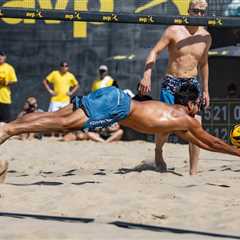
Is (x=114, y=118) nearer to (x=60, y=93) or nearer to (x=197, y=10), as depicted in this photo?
(x=197, y=10)

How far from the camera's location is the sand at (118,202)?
508cm

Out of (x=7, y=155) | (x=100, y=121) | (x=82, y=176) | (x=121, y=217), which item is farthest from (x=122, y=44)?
(x=121, y=217)

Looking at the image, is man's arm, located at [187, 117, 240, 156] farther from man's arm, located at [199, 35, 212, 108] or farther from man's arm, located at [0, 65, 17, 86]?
man's arm, located at [0, 65, 17, 86]

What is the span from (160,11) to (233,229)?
1007 centimetres

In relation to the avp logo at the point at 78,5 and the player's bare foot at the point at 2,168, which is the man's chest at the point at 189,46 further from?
the avp logo at the point at 78,5

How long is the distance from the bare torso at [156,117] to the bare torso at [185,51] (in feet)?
4.70

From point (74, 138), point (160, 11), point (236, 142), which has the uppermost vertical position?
point (160, 11)

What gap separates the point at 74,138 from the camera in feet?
48.9

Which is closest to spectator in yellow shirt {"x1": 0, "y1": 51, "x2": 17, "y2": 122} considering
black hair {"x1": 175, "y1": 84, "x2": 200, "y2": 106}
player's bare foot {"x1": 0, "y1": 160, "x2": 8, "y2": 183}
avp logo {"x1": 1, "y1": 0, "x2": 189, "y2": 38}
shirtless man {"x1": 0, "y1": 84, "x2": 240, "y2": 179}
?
avp logo {"x1": 1, "y1": 0, "x2": 189, "y2": 38}

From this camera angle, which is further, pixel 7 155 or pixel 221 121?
pixel 221 121

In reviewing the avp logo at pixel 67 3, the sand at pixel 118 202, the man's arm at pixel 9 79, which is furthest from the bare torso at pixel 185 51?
the man's arm at pixel 9 79

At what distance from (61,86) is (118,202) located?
9945 millimetres

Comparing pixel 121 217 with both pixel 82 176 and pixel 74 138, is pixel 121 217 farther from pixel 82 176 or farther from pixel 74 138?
pixel 74 138

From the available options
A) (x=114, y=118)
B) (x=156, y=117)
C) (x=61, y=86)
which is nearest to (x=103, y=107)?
(x=114, y=118)
